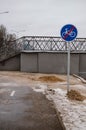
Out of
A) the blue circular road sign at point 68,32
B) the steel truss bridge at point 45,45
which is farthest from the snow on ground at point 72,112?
the steel truss bridge at point 45,45

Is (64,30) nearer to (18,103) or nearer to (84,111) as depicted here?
(18,103)

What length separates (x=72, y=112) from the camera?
9.38m

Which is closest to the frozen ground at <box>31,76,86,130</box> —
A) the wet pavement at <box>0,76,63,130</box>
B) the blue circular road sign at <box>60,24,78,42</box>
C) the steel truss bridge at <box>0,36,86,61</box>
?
the wet pavement at <box>0,76,63,130</box>

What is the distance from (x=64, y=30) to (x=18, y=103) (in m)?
4.10

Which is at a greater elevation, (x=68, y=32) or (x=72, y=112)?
(x=68, y=32)

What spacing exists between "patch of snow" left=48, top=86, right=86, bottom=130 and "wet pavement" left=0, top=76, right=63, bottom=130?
222mm

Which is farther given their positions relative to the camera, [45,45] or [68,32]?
[45,45]

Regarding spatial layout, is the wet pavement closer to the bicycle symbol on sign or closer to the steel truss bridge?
the bicycle symbol on sign

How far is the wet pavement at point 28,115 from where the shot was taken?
777 cm

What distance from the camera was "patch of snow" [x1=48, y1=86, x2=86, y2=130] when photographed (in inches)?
301

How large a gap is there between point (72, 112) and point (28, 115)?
1.35m

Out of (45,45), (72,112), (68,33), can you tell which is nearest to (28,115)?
(72,112)

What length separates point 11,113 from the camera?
9.55 m

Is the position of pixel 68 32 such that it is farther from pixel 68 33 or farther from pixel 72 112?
pixel 72 112
